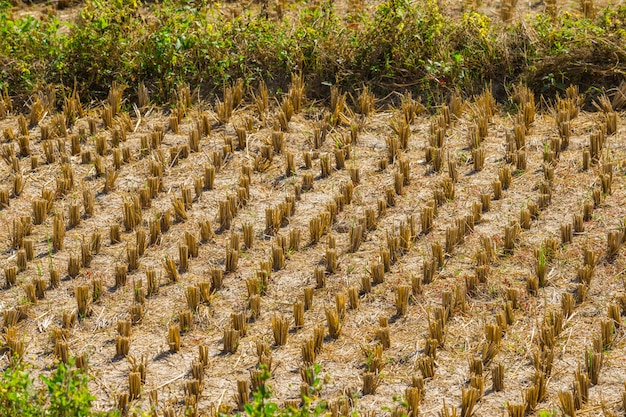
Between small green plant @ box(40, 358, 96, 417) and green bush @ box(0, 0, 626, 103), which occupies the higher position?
green bush @ box(0, 0, 626, 103)

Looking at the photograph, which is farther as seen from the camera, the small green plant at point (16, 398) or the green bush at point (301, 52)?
the green bush at point (301, 52)

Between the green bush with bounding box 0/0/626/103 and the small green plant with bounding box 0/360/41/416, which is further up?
the green bush with bounding box 0/0/626/103

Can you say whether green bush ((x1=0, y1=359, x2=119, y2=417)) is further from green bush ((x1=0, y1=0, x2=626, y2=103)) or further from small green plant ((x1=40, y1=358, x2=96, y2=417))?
green bush ((x1=0, y1=0, x2=626, y2=103))

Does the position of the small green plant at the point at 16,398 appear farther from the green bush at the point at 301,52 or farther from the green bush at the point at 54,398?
the green bush at the point at 301,52

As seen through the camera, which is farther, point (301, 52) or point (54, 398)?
point (301, 52)

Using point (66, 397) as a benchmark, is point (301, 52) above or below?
above

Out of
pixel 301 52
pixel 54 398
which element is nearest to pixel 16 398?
pixel 54 398

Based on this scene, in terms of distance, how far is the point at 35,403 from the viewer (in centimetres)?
485

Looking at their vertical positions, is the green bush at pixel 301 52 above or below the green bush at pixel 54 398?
above

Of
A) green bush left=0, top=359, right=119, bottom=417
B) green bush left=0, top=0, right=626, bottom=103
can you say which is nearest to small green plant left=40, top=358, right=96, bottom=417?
green bush left=0, top=359, right=119, bottom=417

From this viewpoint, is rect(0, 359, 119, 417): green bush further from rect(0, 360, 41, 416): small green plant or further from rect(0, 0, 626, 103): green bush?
rect(0, 0, 626, 103): green bush

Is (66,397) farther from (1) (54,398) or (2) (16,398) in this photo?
(2) (16,398)

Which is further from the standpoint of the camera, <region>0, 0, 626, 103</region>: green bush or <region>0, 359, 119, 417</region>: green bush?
<region>0, 0, 626, 103</region>: green bush

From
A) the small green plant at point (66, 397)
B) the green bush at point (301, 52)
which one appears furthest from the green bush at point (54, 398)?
the green bush at point (301, 52)
